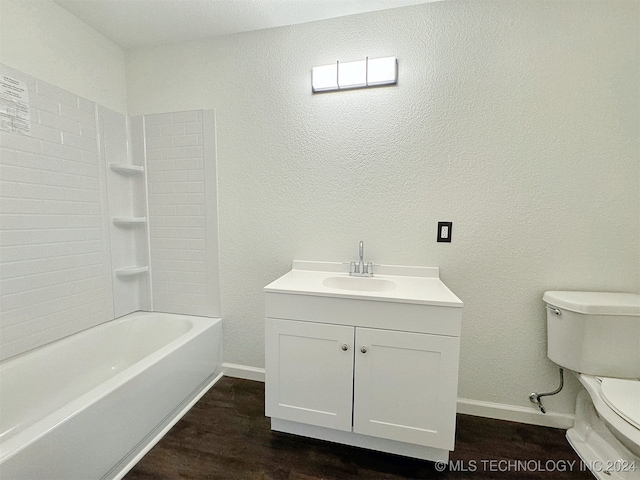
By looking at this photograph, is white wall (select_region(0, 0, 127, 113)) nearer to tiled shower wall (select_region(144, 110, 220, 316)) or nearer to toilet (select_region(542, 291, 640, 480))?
tiled shower wall (select_region(144, 110, 220, 316))

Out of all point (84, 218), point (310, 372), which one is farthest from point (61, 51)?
point (310, 372)

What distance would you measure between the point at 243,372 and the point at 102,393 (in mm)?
957

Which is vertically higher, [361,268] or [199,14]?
[199,14]

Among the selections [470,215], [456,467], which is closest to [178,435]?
[456,467]

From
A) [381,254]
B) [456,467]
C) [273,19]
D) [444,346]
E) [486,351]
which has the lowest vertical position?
[456,467]

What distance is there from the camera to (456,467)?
4.30 feet

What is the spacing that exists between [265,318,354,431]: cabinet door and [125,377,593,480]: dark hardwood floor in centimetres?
17

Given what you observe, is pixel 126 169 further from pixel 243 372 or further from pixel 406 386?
pixel 406 386

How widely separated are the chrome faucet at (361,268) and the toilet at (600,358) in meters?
0.93

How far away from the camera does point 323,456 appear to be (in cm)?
137

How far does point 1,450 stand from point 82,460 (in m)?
0.29

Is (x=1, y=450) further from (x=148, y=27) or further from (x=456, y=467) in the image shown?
(x=148, y=27)

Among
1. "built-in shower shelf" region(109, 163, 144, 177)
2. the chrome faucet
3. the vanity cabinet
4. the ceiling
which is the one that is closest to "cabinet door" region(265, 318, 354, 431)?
the vanity cabinet

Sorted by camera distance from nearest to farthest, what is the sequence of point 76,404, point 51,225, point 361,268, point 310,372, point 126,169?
1. point 76,404
2. point 310,372
3. point 51,225
4. point 361,268
5. point 126,169
